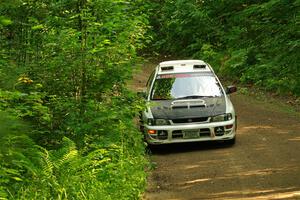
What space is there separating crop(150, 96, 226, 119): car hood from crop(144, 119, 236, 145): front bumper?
0.23m

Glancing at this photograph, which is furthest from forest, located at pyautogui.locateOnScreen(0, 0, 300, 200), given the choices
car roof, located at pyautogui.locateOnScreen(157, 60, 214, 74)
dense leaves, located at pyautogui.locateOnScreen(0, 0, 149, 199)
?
car roof, located at pyautogui.locateOnScreen(157, 60, 214, 74)

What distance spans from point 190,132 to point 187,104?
2.23ft

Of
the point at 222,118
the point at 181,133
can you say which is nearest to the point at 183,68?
the point at 222,118

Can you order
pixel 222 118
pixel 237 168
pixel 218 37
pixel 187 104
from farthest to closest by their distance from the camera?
pixel 218 37 → pixel 187 104 → pixel 222 118 → pixel 237 168

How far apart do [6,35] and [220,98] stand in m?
5.04

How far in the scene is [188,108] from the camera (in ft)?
38.1

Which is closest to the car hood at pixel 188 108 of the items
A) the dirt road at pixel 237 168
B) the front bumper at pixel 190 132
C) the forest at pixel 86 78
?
the front bumper at pixel 190 132

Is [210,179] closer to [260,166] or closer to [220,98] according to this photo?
[260,166]

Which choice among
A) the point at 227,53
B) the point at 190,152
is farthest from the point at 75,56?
the point at 227,53

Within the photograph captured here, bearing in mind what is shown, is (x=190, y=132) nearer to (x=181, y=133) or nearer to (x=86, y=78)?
(x=181, y=133)

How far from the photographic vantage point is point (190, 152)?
38.2 ft

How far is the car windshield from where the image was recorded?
12.1 meters

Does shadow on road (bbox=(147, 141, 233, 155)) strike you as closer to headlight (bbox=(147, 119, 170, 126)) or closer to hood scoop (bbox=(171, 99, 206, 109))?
headlight (bbox=(147, 119, 170, 126))

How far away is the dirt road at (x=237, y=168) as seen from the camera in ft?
28.4
